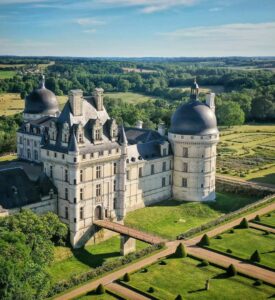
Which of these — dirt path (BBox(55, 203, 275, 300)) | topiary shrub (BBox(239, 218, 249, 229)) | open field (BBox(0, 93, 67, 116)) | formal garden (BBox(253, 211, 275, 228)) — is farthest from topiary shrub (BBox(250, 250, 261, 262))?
open field (BBox(0, 93, 67, 116))

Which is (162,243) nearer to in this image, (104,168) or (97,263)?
(97,263)

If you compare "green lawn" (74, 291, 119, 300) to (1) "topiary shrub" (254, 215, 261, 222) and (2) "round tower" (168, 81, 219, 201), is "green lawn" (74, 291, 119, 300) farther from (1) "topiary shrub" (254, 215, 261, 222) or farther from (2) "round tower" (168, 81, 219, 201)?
(2) "round tower" (168, 81, 219, 201)

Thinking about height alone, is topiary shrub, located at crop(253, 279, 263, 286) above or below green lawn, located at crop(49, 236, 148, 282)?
above

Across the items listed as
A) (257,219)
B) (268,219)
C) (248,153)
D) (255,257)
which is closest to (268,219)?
(268,219)

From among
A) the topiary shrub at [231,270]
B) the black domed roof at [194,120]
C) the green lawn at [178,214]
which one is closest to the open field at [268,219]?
the green lawn at [178,214]

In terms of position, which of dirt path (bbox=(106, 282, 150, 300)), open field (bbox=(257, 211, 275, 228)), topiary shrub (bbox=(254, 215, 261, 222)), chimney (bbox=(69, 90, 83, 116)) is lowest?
dirt path (bbox=(106, 282, 150, 300))

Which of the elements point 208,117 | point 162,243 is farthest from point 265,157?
point 162,243

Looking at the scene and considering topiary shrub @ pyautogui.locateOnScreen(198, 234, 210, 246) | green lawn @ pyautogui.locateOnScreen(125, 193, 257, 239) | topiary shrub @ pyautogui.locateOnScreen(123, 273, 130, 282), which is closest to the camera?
topiary shrub @ pyautogui.locateOnScreen(123, 273, 130, 282)
